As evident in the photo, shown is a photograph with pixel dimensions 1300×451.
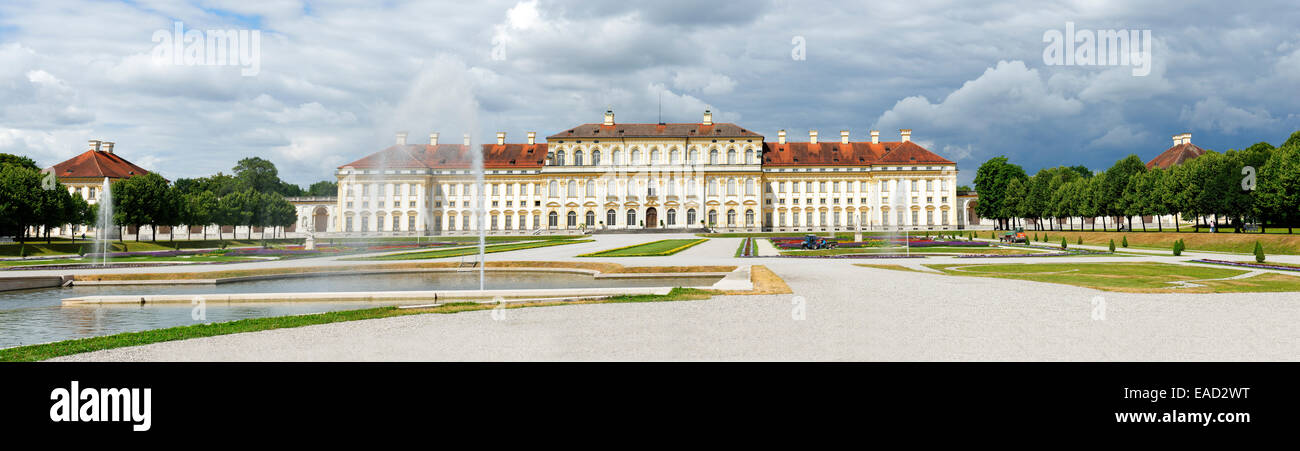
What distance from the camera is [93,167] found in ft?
245

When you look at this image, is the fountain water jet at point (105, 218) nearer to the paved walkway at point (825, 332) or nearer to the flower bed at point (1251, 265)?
the paved walkway at point (825, 332)

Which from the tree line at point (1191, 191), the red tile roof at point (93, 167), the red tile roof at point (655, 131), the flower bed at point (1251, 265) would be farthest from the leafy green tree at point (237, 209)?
the tree line at point (1191, 191)

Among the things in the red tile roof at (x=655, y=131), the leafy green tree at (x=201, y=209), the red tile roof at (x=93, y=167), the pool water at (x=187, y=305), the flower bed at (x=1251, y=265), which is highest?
the red tile roof at (x=655, y=131)

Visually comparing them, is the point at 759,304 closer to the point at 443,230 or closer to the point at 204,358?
the point at 204,358

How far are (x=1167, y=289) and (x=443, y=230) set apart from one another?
76789mm

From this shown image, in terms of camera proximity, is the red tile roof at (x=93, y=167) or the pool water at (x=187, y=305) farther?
the red tile roof at (x=93, y=167)

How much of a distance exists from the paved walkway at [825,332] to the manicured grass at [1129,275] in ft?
4.42

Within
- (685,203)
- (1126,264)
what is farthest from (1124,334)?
(685,203)

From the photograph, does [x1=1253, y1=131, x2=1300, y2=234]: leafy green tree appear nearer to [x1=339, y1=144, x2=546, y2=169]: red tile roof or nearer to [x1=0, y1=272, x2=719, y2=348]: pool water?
[x1=0, y1=272, x2=719, y2=348]: pool water

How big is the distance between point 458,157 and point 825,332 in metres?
79.1

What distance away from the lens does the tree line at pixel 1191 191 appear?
116ft

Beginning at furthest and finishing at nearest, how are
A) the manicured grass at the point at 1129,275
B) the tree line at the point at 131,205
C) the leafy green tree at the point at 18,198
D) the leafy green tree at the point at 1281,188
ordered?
the tree line at the point at 131,205, the leafy green tree at the point at 18,198, the leafy green tree at the point at 1281,188, the manicured grass at the point at 1129,275

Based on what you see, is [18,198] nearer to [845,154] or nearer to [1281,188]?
[1281,188]

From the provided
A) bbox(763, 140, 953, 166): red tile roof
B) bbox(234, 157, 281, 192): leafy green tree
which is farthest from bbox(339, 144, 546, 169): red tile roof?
bbox(763, 140, 953, 166): red tile roof
